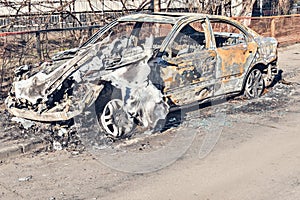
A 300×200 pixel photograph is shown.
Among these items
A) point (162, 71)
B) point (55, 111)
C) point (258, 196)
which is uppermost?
point (162, 71)

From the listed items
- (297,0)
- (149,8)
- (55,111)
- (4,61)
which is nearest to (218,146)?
(55,111)

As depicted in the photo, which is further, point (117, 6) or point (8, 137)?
point (117, 6)

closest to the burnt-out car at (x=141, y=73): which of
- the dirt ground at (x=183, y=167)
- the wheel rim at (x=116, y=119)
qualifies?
the wheel rim at (x=116, y=119)

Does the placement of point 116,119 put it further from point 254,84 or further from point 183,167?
point 254,84

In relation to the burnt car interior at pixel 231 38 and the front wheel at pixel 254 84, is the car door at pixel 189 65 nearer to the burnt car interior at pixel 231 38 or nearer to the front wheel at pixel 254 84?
the burnt car interior at pixel 231 38

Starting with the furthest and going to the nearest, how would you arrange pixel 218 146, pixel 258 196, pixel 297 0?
pixel 297 0
pixel 218 146
pixel 258 196

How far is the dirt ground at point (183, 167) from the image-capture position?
5.19 metres

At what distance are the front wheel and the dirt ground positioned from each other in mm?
1158

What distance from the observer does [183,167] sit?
5906 mm

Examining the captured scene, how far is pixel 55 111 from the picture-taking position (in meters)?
6.77

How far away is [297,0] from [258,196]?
27.3 m

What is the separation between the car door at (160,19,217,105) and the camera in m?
7.43

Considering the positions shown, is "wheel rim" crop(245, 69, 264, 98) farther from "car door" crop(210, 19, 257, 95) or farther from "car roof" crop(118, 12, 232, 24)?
"car roof" crop(118, 12, 232, 24)

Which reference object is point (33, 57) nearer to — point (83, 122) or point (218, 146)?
point (83, 122)
